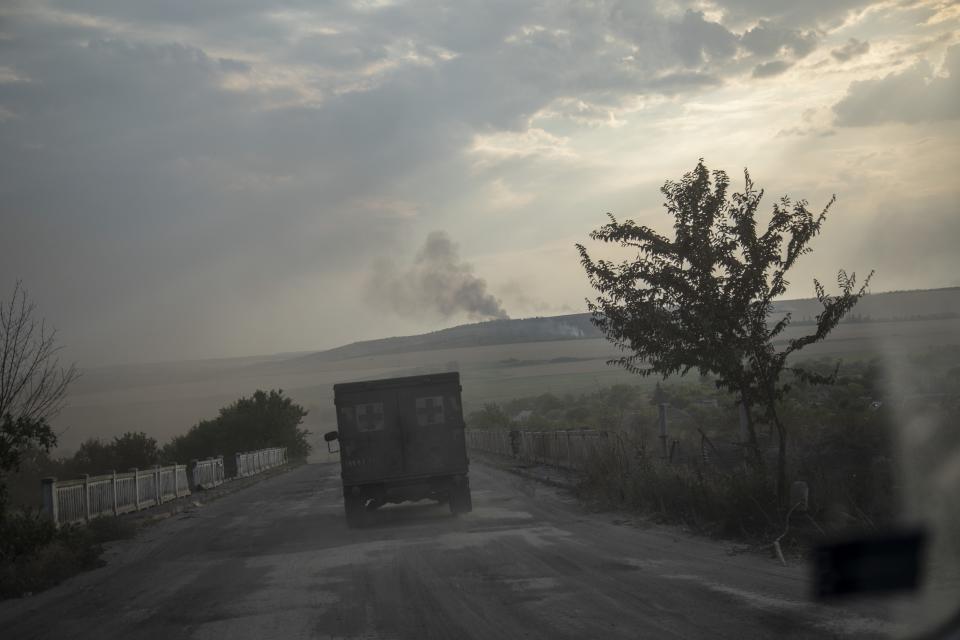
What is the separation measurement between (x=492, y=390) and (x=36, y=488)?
94.7m

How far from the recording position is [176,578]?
12.4 m

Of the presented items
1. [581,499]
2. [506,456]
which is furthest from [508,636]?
[506,456]

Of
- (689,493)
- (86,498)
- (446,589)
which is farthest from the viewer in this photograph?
(86,498)

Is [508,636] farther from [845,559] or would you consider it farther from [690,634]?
[845,559]

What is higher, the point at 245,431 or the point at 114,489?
the point at 245,431

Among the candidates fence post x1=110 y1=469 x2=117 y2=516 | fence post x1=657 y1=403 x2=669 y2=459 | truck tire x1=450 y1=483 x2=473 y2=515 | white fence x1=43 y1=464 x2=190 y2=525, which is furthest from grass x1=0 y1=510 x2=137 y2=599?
fence post x1=657 y1=403 x2=669 y2=459

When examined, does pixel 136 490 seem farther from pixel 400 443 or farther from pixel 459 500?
pixel 459 500

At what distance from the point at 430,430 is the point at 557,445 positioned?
39.8 feet

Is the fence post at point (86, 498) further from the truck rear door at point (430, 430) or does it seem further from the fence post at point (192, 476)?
the fence post at point (192, 476)

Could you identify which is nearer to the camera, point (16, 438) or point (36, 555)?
point (16, 438)

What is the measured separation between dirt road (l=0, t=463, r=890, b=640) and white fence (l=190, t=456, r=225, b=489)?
20120 millimetres

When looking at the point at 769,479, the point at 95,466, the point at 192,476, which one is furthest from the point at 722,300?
the point at 95,466

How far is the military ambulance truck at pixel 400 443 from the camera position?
62.0 feet

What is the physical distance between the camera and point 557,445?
30.5m
